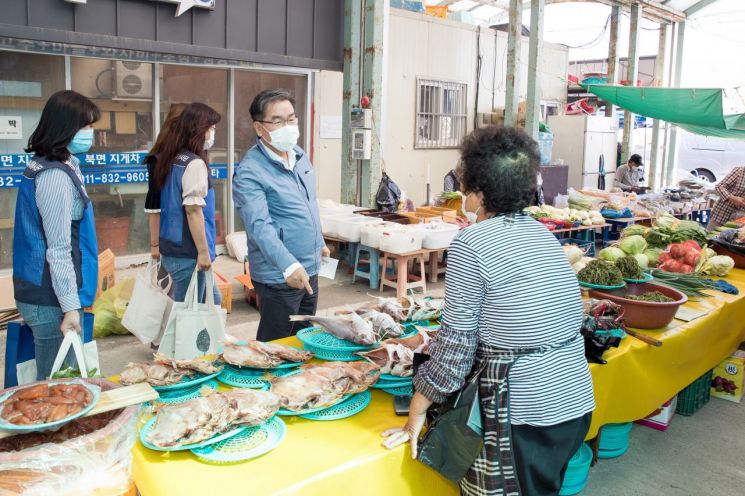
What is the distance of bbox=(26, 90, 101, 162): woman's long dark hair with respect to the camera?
2871 mm

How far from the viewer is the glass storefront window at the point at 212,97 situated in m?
8.08

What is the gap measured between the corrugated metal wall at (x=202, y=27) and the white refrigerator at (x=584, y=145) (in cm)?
744

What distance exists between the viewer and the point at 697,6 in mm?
16516

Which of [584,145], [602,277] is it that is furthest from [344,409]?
[584,145]

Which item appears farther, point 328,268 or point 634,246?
point 634,246

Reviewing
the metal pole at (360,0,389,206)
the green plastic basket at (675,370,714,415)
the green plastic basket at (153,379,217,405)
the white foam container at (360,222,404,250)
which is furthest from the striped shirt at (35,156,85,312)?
the metal pole at (360,0,389,206)

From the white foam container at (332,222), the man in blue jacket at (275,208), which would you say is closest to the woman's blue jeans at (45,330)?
the man in blue jacket at (275,208)

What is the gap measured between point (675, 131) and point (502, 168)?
17777 mm

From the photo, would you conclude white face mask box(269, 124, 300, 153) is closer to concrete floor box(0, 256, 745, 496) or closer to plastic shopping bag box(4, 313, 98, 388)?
plastic shopping bag box(4, 313, 98, 388)

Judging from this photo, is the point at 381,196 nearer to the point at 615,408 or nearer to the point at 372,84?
the point at 372,84

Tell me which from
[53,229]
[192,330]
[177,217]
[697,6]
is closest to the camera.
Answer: [53,229]

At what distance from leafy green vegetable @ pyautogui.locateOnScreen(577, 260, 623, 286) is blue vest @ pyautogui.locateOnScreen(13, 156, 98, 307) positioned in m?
2.81

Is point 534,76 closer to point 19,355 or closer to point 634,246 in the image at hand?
point 634,246

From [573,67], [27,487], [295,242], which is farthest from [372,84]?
[573,67]
